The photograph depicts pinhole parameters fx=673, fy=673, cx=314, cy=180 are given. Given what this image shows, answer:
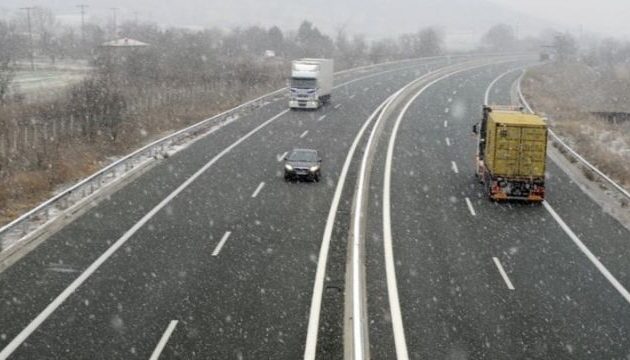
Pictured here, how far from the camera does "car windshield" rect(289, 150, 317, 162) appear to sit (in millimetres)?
28859

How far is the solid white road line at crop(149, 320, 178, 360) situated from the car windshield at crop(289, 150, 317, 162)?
14.7 meters

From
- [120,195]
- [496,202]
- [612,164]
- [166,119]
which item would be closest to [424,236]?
[496,202]

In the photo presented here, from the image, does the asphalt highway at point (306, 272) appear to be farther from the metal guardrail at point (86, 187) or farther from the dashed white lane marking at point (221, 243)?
the metal guardrail at point (86, 187)

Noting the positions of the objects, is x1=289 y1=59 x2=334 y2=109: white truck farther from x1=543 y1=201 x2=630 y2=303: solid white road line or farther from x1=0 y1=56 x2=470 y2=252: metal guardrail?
x1=543 y1=201 x2=630 y2=303: solid white road line

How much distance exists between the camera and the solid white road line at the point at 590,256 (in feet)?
58.3

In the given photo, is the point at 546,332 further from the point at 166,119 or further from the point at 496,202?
the point at 166,119

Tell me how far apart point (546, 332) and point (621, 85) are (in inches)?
3172

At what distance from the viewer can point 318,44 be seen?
126562mm

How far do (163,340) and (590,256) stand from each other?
1313cm

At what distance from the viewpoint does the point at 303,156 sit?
29125 millimetres

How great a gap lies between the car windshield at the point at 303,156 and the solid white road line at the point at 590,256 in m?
9.68

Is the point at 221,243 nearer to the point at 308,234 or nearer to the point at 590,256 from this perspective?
the point at 308,234

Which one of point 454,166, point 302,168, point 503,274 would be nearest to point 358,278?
point 503,274

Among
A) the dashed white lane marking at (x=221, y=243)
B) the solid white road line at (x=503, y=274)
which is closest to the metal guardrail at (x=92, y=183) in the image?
the dashed white lane marking at (x=221, y=243)
